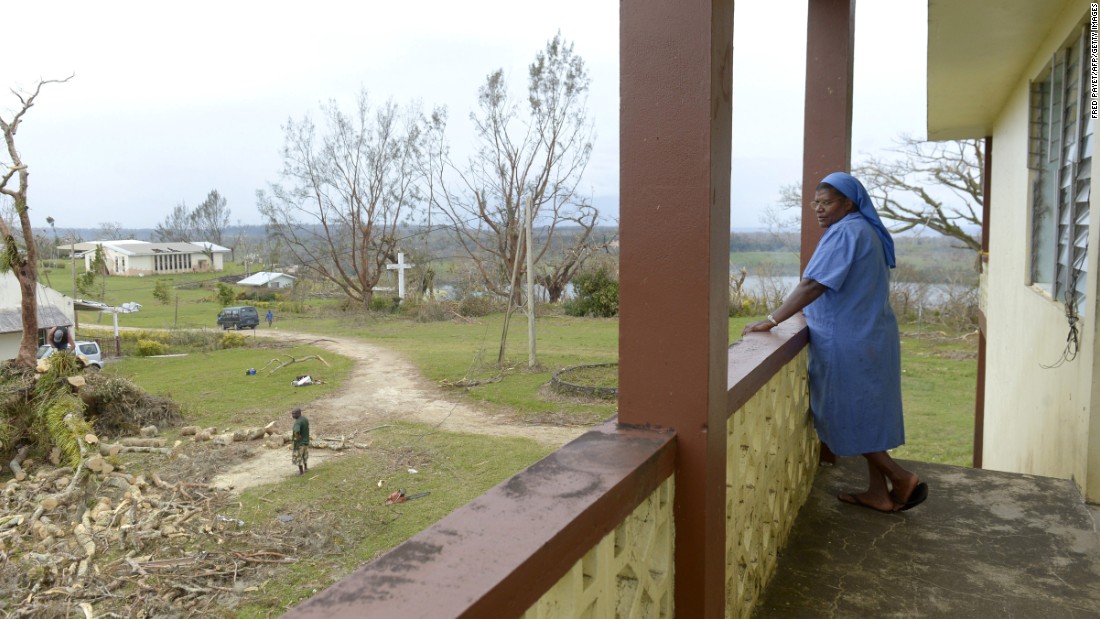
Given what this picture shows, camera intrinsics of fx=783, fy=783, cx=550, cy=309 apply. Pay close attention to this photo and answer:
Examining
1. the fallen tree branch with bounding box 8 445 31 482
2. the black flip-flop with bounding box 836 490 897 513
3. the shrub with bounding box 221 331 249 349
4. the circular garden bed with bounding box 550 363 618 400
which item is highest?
the black flip-flop with bounding box 836 490 897 513

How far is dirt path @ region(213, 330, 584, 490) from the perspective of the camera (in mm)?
12039

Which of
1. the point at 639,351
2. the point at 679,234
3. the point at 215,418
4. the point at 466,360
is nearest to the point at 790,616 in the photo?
the point at 639,351

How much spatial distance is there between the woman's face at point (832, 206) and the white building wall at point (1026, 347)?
0.95 m

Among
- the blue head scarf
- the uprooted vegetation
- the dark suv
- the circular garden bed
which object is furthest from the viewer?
the dark suv

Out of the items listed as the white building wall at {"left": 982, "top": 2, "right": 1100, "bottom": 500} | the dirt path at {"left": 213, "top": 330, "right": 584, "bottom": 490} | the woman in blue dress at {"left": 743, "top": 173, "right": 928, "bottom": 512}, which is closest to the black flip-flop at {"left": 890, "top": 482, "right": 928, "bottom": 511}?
the woman in blue dress at {"left": 743, "top": 173, "right": 928, "bottom": 512}

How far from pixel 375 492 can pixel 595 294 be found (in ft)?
52.1

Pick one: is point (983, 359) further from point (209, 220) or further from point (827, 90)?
point (209, 220)

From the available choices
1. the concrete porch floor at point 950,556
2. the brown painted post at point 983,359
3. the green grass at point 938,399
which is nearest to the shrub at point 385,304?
the green grass at point 938,399

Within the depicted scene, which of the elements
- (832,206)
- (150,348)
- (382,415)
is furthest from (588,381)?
(150,348)

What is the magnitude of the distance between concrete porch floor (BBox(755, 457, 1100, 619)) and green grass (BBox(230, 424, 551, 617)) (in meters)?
5.60

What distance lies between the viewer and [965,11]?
→ 13.0ft

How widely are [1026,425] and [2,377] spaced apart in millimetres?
15224

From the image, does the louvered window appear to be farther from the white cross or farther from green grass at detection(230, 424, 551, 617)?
the white cross

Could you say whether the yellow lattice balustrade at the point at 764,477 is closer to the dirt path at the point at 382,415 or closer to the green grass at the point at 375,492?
the green grass at the point at 375,492
